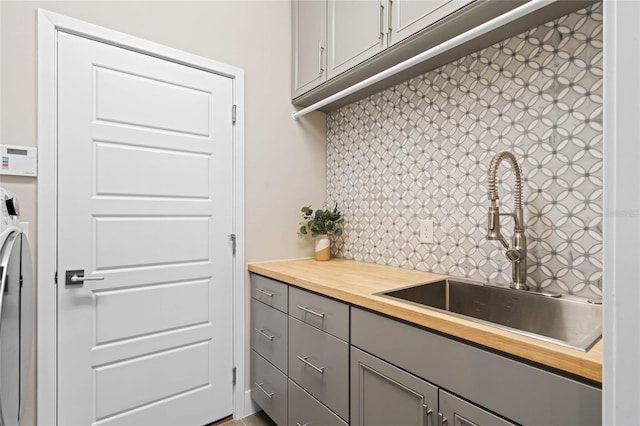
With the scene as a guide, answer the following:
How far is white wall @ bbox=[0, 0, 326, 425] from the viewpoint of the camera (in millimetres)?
1431

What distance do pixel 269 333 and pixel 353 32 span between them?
169cm

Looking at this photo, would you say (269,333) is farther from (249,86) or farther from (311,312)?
(249,86)

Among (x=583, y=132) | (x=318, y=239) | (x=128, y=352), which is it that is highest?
(x=583, y=132)

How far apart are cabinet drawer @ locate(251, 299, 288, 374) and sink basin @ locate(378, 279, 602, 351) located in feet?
2.39

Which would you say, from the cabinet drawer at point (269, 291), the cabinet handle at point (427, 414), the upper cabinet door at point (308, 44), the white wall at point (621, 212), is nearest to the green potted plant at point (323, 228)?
the cabinet drawer at point (269, 291)

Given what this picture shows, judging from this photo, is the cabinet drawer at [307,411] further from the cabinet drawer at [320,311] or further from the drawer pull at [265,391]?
the cabinet drawer at [320,311]

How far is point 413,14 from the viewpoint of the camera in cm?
140

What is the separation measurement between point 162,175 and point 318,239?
3.39 ft

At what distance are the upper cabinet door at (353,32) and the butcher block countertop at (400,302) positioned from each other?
3.58 ft

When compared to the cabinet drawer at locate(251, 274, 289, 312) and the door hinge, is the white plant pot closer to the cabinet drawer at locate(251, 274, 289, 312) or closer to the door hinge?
the cabinet drawer at locate(251, 274, 289, 312)

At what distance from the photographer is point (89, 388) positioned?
1.57 meters

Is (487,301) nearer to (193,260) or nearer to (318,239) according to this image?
(318,239)

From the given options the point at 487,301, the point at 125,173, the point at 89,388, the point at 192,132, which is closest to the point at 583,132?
the point at 487,301

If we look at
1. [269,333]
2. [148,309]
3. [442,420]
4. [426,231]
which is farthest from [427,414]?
[148,309]
